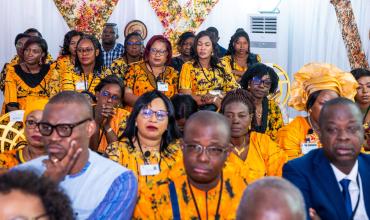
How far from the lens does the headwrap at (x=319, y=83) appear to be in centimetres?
400

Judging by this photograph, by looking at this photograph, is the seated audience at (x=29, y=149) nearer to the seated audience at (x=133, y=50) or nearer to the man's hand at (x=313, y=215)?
the man's hand at (x=313, y=215)

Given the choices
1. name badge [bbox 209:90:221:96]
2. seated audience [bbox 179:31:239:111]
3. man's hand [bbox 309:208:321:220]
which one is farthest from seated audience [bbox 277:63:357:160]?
name badge [bbox 209:90:221:96]

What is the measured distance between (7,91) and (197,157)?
3872 millimetres

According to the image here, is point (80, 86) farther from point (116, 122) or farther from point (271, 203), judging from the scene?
point (271, 203)

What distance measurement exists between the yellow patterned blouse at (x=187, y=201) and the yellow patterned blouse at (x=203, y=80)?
335 cm

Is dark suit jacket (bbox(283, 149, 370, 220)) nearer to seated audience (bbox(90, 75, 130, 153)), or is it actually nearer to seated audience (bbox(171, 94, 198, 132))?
seated audience (bbox(171, 94, 198, 132))

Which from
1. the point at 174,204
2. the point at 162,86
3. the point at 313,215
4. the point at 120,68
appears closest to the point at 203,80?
the point at 162,86

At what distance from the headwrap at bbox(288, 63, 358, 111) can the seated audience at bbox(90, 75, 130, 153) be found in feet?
4.49

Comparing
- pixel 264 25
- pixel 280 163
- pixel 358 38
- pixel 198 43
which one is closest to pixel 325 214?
pixel 280 163

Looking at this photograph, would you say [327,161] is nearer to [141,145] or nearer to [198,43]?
[141,145]

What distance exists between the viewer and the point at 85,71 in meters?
6.03

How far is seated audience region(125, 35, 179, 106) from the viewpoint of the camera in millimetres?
5996

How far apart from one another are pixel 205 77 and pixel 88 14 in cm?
349

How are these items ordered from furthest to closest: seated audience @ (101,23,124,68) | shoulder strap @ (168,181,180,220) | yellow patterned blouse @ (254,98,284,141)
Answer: seated audience @ (101,23,124,68) < yellow patterned blouse @ (254,98,284,141) < shoulder strap @ (168,181,180,220)
